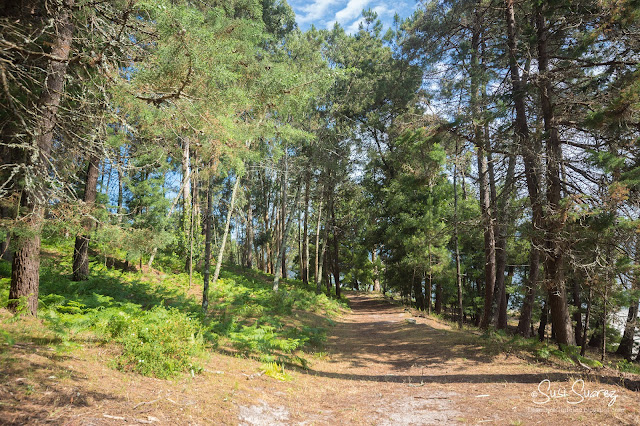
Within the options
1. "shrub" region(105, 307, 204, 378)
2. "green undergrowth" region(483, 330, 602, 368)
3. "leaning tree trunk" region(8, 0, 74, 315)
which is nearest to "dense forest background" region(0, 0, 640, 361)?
"leaning tree trunk" region(8, 0, 74, 315)

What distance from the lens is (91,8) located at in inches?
212

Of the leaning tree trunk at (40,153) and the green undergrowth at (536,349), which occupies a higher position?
the leaning tree trunk at (40,153)

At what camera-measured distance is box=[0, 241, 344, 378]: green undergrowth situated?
5109 mm

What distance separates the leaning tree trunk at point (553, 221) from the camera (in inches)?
316

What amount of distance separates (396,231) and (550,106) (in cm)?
1219

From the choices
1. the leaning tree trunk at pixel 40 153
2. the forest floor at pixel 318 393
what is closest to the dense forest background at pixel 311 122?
the leaning tree trunk at pixel 40 153

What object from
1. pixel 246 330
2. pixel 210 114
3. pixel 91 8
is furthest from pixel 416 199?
pixel 91 8

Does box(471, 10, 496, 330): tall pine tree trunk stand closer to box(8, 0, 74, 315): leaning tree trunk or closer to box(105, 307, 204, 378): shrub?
box(105, 307, 204, 378): shrub

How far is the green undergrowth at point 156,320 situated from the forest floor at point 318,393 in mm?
309

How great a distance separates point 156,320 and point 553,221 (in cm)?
877

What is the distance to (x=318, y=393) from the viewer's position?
6211 millimetres

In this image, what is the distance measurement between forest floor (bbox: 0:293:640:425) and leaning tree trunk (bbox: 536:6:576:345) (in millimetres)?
1679

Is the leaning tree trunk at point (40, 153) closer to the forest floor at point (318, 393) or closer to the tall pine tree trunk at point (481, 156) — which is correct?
the forest floor at point (318, 393)

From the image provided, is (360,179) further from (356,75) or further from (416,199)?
(356,75)
